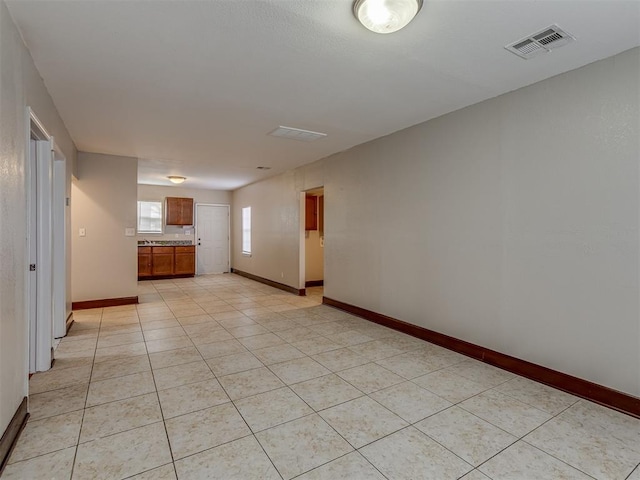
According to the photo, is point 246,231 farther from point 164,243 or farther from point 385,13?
point 385,13

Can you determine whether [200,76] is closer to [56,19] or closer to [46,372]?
[56,19]

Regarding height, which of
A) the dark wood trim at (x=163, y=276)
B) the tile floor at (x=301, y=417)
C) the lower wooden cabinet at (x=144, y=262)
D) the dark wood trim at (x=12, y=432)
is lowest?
the tile floor at (x=301, y=417)

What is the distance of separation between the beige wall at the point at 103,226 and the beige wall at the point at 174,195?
3679 millimetres

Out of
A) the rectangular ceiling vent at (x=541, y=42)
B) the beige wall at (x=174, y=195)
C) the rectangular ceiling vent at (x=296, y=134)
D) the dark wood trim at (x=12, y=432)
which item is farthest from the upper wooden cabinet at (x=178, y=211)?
the rectangular ceiling vent at (x=541, y=42)

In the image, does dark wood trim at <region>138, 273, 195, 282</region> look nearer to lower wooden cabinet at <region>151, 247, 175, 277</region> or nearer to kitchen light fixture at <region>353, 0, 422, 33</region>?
lower wooden cabinet at <region>151, 247, 175, 277</region>

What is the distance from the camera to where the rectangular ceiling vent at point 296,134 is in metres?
4.19

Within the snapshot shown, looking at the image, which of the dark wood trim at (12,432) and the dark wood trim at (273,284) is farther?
the dark wood trim at (273,284)

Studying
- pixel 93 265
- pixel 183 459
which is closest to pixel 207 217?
pixel 93 265

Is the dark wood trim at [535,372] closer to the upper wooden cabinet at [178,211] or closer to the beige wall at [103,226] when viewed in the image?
the beige wall at [103,226]

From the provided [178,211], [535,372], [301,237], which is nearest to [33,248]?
[301,237]

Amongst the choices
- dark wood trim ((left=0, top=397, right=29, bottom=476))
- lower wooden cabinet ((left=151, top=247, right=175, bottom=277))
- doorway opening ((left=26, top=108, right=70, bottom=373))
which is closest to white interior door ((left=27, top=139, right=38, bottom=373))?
doorway opening ((left=26, top=108, right=70, bottom=373))

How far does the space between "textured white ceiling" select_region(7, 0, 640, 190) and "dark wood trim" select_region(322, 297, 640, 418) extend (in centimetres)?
241

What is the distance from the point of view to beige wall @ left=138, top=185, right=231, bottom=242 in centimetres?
905

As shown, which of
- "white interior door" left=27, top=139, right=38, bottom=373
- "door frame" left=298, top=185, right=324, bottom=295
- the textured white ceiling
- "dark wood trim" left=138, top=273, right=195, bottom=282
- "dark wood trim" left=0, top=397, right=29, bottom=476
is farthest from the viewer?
"dark wood trim" left=138, top=273, right=195, bottom=282
